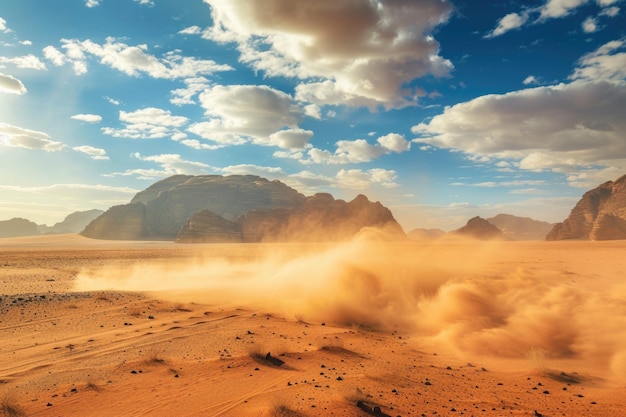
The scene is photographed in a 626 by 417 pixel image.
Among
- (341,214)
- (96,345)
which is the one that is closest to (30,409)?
(96,345)

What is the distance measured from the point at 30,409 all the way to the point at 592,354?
1457 cm

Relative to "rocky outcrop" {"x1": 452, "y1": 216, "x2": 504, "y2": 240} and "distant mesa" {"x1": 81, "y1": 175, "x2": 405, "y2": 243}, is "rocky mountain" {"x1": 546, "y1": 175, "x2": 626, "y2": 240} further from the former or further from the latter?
"distant mesa" {"x1": 81, "y1": 175, "x2": 405, "y2": 243}

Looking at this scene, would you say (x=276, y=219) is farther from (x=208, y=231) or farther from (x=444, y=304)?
(x=444, y=304)

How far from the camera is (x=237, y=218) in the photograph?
146 metres

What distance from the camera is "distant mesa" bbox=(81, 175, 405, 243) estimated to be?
415 ft

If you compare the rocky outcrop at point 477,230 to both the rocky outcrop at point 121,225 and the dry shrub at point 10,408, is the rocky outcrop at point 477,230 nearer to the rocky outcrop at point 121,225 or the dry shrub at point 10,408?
the rocky outcrop at point 121,225

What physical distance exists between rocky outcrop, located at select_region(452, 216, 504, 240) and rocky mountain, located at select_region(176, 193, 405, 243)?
2977 cm

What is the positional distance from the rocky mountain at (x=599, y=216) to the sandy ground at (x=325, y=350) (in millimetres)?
113370

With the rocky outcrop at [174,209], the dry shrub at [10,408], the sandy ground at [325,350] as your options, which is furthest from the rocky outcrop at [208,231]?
the dry shrub at [10,408]

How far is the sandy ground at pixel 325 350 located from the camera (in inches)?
285

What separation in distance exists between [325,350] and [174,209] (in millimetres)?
182508

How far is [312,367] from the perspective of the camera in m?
9.20

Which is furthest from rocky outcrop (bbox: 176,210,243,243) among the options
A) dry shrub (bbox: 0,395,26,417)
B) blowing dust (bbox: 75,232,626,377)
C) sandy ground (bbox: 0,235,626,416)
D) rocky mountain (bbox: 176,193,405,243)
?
dry shrub (bbox: 0,395,26,417)

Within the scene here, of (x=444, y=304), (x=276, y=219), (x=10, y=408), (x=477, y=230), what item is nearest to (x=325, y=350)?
(x=10, y=408)
